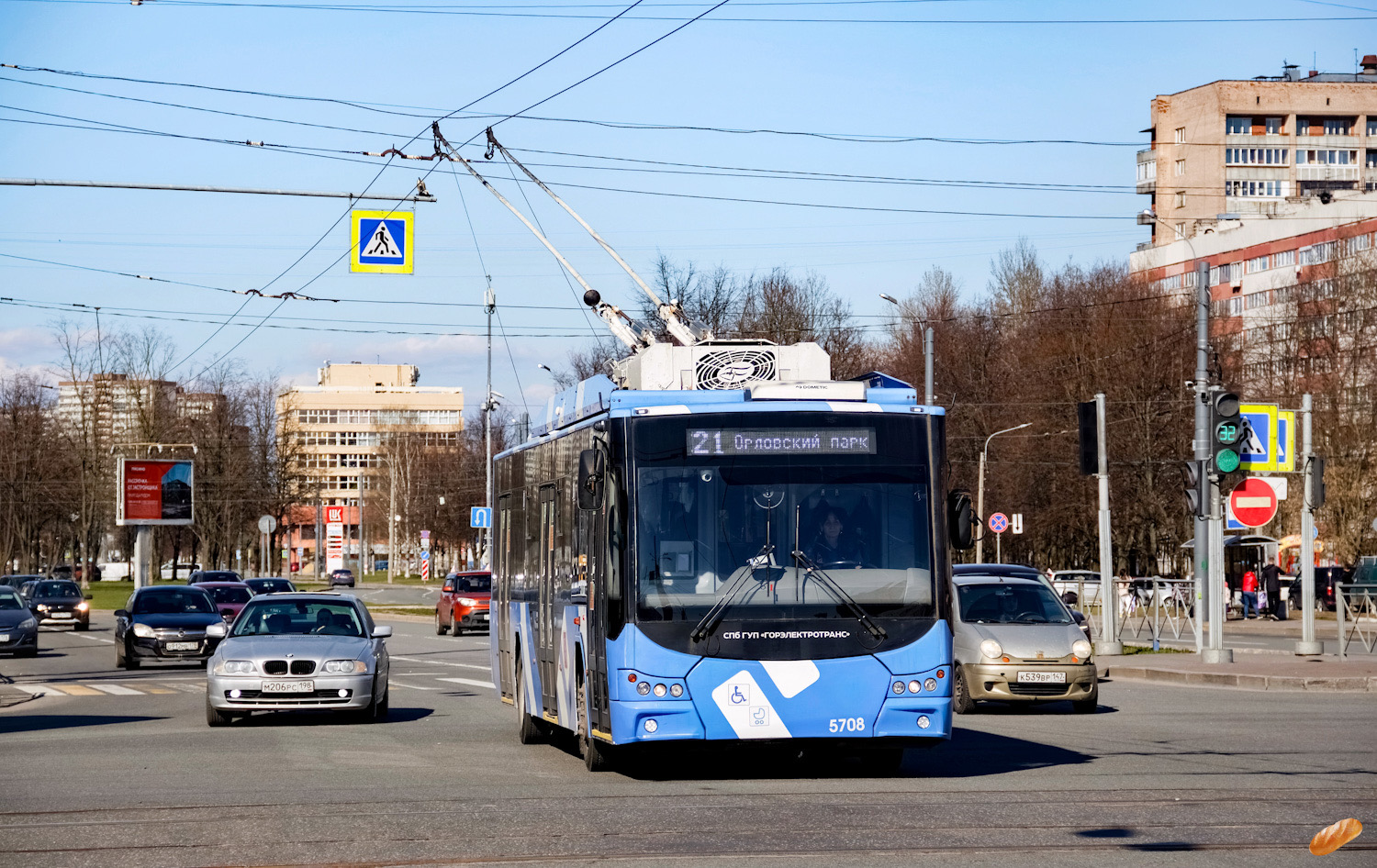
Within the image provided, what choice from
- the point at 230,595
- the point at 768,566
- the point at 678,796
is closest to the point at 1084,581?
the point at 230,595

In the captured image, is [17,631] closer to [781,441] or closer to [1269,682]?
[1269,682]

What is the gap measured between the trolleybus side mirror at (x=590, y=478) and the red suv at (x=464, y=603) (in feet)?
111

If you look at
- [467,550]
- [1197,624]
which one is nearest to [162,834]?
[1197,624]

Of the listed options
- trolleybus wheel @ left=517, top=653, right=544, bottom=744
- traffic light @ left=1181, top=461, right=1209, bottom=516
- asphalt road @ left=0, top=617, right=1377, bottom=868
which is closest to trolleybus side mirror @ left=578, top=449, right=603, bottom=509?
asphalt road @ left=0, top=617, right=1377, bottom=868

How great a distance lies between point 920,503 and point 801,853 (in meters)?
4.21

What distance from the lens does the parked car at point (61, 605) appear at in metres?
51.1

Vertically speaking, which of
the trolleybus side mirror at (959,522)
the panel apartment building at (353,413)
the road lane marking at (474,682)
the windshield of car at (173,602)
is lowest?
the road lane marking at (474,682)

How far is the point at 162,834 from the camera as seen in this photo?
32.4 feet

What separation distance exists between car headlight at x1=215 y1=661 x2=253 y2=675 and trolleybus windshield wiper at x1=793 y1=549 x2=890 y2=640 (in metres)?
7.97

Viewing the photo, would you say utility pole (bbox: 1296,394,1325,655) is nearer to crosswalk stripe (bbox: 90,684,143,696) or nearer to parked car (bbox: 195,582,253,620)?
crosswalk stripe (bbox: 90,684,143,696)

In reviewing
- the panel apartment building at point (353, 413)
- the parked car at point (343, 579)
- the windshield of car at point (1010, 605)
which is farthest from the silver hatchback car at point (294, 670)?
the panel apartment building at point (353, 413)

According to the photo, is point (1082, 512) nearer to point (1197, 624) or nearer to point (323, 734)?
point (1197, 624)

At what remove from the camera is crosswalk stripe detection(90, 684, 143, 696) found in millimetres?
24938

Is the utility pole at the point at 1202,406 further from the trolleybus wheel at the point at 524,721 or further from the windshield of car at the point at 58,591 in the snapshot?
the windshield of car at the point at 58,591
